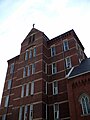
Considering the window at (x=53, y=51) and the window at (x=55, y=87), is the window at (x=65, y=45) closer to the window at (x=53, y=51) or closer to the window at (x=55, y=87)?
the window at (x=53, y=51)

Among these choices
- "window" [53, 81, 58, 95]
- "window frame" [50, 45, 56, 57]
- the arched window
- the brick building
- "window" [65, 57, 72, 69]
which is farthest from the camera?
"window frame" [50, 45, 56, 57]

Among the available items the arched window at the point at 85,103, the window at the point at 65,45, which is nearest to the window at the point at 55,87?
the arched window at the point at 85,103

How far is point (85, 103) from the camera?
20.1m

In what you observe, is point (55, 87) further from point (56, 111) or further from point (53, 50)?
point (53, 50)

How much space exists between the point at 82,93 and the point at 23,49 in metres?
17.7

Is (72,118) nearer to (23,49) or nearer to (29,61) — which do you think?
(29,61)

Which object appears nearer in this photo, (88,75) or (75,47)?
(88,75)

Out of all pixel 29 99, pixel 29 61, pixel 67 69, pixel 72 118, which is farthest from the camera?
pixel 29 61

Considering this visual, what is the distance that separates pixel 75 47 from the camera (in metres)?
29.4

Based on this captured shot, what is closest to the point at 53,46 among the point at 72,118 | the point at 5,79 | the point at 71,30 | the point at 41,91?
the point at 71,30

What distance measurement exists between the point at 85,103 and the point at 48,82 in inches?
378

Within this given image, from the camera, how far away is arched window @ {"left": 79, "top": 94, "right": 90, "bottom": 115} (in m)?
19.7

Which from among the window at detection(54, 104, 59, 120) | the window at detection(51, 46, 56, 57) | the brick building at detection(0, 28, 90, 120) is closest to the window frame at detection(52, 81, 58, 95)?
the brick building at detection(0, 28, 90, 120)

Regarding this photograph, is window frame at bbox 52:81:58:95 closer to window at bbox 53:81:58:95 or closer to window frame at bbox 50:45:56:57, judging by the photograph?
window at bbox 53:81:58:95
